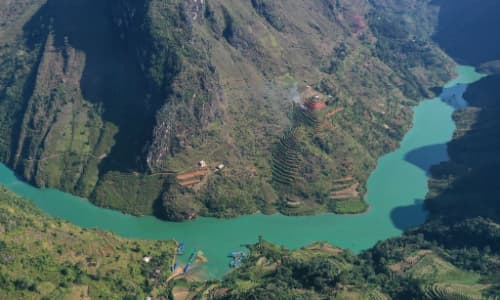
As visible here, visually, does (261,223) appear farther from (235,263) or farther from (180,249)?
(180,249)

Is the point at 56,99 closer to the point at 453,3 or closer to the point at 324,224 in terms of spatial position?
the point at 324,224

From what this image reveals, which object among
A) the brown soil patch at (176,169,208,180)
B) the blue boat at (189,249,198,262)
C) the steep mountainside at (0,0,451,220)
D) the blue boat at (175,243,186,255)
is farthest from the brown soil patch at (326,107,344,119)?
the blue boat at (175,243,186,255)

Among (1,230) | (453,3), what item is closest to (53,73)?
(1,230)

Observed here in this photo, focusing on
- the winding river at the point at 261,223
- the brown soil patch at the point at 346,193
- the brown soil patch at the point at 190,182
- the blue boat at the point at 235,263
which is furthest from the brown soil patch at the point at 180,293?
the brown soil patch at the point at 346,193

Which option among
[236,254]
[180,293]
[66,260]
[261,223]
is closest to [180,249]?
[236,254]

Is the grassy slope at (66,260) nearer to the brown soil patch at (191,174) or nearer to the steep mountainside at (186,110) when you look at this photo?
the steep mountainside at (186,110)

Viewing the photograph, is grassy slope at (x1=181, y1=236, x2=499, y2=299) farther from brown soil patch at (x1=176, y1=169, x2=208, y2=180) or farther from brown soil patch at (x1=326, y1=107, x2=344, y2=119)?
brown soil patch at (x1=326, y1=107, x2=344, y2=119)
